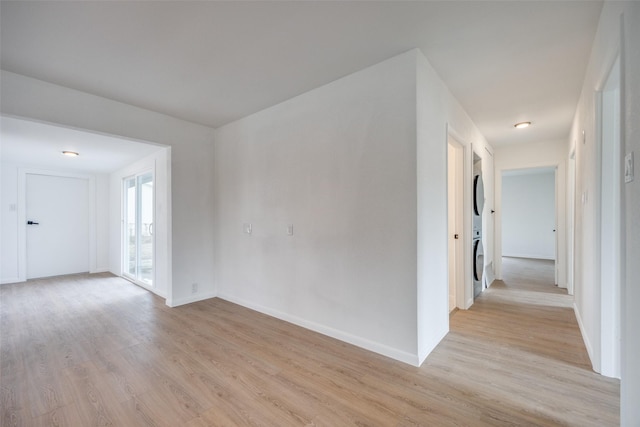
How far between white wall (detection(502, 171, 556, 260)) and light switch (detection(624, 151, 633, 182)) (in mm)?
7913

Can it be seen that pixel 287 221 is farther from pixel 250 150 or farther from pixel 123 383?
pixel 123 383

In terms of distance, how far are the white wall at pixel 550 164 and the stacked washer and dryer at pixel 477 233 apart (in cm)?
150

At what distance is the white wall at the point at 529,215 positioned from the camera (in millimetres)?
7801

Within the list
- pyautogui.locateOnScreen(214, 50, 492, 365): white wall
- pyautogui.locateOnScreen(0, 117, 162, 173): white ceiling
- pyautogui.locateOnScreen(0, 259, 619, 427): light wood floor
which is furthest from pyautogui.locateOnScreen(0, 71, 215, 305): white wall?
pyautogui.locateOnScreen(214, 50, 492, 365): white wall

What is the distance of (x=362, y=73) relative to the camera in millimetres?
2523

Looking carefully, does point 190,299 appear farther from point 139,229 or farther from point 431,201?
point 431,201

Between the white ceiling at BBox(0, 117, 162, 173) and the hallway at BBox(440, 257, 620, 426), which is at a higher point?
the white ceiling at BBox(0, 117, 162, 173)

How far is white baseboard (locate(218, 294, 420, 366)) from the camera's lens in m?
2.25

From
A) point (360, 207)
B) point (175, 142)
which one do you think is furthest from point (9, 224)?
point (360, 207)

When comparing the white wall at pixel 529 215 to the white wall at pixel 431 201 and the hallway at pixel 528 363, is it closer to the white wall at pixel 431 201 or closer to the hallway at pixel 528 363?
the hallway at pixel 528 363

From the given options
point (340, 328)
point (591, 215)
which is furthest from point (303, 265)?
point (591, 215)

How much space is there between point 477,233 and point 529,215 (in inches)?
223

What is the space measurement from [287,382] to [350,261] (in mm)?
1108

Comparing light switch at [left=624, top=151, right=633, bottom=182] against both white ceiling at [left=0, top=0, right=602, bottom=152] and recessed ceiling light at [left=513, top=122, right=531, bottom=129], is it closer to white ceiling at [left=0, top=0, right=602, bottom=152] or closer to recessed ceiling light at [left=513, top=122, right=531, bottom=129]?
white ceiling at [left=0, top=0, right=602, bottom=152]
